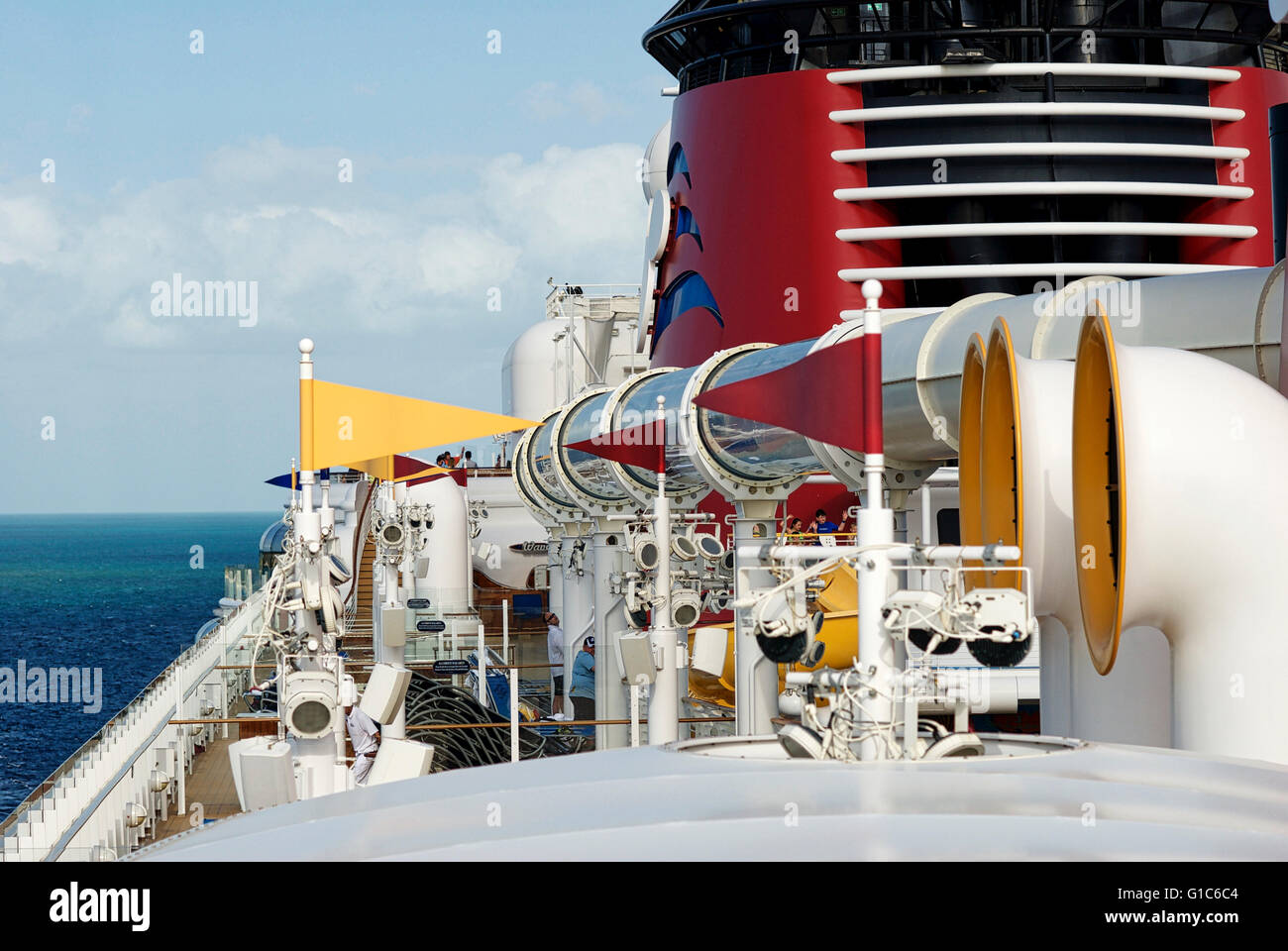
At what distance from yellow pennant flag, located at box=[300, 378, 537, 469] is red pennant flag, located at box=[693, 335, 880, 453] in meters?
1.60

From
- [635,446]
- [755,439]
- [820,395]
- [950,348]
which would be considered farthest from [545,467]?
[820,395]

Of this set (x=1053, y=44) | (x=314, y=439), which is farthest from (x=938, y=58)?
(x=314, y=439)

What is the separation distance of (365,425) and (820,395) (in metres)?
2.64

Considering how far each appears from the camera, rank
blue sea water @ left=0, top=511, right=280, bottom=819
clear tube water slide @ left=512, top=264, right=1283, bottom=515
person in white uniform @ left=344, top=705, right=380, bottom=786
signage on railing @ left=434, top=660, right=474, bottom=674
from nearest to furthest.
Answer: clear tube water slide @ left=512, top=264, right=1283, bottom=515
person in white uniform @ left=344, top=705, right=380, bottom=786
signage on railing @ left=434, top=660, right=474, bottom=674
blue sea water @ left=0, top=511, right=280, bottom=819

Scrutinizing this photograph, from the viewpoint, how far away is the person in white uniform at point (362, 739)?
9422 millimetres

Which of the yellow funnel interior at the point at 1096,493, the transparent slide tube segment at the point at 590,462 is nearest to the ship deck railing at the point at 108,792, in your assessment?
the yellow funnel interior at the point at 1096,493

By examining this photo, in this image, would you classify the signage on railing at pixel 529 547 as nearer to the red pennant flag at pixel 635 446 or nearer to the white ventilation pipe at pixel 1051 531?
the red pennant flag at pixel 635 446

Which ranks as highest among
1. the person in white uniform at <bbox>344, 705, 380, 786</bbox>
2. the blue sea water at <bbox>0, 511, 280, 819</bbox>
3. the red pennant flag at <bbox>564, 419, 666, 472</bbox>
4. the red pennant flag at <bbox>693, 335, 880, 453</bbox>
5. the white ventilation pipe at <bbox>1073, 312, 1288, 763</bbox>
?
the red pennant flag at <bbox>564, 419, 666, 472</bbox>

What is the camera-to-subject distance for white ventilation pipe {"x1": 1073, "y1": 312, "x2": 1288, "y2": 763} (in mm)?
5961

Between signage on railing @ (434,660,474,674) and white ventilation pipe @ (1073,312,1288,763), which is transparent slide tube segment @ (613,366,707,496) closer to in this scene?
signage on railing @ (434,660,474,674)

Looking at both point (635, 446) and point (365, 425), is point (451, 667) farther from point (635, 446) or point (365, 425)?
point (365, 425)

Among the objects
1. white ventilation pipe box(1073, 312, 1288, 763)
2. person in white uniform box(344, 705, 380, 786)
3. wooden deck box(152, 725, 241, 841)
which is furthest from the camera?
wooden deck box(152, 725, 241, 841)

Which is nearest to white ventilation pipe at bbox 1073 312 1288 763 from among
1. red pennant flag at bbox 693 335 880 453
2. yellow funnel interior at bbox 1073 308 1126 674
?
yellow funnel interior at bbox 1073 308 1126 674

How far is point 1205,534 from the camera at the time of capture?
19.8ft
